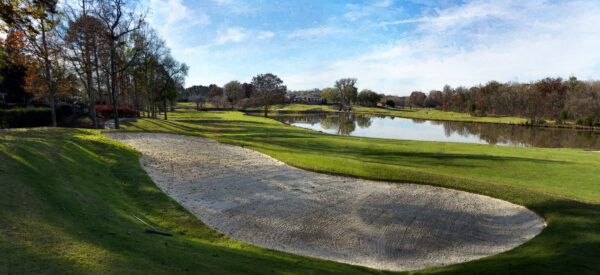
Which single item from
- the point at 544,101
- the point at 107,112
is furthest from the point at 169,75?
the point at 544,101

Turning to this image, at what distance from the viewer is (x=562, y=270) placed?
5.43m

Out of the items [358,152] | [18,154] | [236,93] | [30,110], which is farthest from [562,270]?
[236,93]

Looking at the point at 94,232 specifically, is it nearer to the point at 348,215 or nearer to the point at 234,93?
the point at 348,215

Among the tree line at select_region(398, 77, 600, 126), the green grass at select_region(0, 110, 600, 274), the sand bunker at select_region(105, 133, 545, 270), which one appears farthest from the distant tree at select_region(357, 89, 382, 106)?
the sand bunker at select_region(105, 133, 545, 270)

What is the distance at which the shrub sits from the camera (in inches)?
982

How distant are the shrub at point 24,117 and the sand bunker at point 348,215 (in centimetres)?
2135

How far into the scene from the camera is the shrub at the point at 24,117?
24938 millimetres

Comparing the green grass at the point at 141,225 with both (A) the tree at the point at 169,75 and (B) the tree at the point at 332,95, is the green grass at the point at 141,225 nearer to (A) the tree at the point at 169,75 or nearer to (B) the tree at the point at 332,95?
(A) the tree at the point at 169,75

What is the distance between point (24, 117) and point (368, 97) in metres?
138

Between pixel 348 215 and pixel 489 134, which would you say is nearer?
pixel 348 215

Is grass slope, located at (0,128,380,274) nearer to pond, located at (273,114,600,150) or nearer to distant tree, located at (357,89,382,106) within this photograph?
pond, located at (273,114,600,150)

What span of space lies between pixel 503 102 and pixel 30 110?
4637 inches

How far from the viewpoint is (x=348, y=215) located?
31.1ft

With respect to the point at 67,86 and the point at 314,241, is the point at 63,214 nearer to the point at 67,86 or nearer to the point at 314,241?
the point at 314,241
